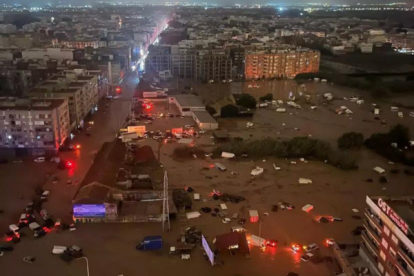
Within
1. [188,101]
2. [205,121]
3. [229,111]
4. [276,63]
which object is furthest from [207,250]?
[276,63]

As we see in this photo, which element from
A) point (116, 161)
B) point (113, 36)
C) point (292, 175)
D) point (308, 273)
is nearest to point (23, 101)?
point (116, 161)

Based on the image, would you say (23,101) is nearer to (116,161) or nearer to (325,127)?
(116,161)

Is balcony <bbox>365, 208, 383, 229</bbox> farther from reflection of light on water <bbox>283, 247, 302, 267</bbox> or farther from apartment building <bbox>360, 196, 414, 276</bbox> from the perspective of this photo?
reflection of light on water <bbox>283, 247, 302, 267</bbox>

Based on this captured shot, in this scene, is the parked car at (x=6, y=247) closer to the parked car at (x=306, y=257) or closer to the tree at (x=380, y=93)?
the parked car at (x=306, y=257)

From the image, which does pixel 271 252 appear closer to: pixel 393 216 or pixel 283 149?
pixel 393 216

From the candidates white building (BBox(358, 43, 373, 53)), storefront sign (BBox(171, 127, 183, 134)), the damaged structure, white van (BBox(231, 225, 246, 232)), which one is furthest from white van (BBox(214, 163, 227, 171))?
white building (BBox(358, 43, 373, 53))
